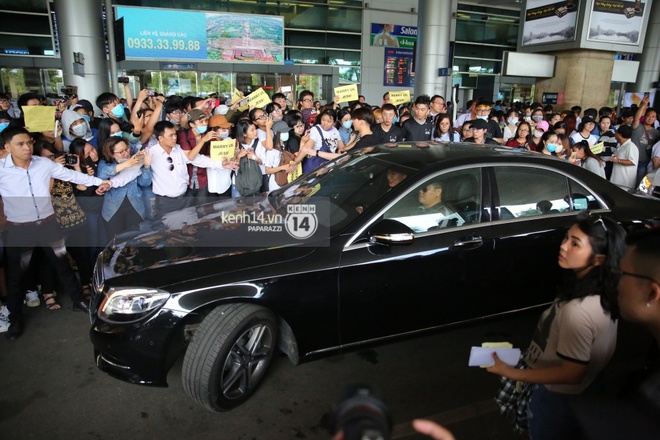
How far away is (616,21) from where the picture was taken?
16.1m

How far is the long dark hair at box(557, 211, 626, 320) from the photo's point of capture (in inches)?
70.0

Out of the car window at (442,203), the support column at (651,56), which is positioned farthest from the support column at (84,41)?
the support column at (651,56)

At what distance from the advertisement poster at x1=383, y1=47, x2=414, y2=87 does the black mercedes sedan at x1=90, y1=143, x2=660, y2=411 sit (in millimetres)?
19769

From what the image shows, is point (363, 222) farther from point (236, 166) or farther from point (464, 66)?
point (464, 66)

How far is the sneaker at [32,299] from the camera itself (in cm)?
439

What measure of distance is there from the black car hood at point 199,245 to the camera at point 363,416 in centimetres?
207

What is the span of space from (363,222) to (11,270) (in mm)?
3093

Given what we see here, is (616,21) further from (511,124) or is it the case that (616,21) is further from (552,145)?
(552,145)

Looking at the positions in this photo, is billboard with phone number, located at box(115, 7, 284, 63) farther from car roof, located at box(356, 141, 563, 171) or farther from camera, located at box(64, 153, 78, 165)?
car roof, located at box(356, 141, 563, 171)

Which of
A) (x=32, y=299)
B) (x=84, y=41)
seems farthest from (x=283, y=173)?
(x=84, y=41)

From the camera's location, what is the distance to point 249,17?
17.4 meters

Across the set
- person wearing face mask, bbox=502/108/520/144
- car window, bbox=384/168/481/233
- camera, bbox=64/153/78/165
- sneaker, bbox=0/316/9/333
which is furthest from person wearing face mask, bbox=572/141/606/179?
sneaker, bbox=0/316/9/333

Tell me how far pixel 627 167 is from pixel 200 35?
47.9ft

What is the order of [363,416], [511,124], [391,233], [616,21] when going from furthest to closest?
1. [616,21]
2. [511,124]
3. [391,233]
4. [363,416]
